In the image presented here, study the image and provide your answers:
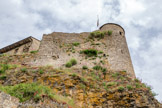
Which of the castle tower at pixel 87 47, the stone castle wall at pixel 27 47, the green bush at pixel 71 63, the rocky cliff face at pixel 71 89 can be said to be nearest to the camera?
the rocky cliff face at pixel 71 89

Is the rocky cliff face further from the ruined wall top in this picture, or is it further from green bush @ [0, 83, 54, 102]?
the ruined wall top

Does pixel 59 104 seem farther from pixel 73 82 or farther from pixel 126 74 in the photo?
pixel 126 74

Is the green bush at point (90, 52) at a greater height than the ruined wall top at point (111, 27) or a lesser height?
lesser

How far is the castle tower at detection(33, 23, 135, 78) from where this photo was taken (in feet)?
56.2

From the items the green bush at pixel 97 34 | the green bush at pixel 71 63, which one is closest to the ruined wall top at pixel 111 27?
the green bush at pixel 97 34

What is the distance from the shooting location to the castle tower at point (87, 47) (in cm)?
1714

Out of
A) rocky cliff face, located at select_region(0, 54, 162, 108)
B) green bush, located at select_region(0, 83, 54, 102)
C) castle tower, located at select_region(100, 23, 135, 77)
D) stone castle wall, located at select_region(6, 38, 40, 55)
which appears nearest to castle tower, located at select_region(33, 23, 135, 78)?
castle tower, located at select_region(100, 23, 135, 77)

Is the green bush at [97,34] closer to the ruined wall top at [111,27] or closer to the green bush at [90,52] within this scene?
the ruined wall top at [111,27]

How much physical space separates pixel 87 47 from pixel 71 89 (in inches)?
307

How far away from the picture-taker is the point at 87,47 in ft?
62.4

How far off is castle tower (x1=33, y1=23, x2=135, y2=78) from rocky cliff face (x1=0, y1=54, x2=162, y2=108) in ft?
6.88

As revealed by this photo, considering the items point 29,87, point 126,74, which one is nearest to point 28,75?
point 29,87

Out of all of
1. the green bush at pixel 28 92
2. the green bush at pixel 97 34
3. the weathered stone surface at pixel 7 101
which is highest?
the green bush at pixel 97 34

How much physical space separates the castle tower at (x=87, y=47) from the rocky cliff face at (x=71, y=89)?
210 cm
